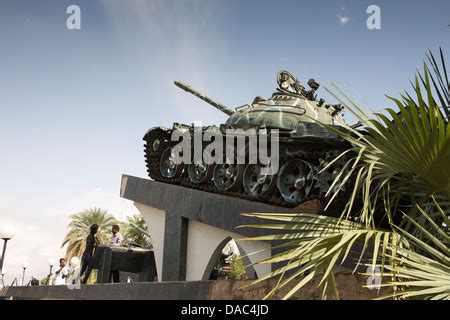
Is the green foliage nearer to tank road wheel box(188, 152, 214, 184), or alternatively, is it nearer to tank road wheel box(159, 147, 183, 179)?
tank road wheel box(159, 147, 183, 179)

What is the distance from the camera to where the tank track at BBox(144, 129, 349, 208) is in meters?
9.59

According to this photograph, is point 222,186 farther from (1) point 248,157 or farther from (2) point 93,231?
(2) point 93,231

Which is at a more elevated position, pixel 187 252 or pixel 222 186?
pixel 222 186

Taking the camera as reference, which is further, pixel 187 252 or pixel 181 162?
pixel 181 162

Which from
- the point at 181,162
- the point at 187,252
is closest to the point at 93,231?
the point at 187,252

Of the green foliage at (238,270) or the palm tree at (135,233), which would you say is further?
the palm tree at (135,233)

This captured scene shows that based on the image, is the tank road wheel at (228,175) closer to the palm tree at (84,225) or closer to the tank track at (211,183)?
the tank track at (211,183)

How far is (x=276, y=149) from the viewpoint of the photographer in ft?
34.7

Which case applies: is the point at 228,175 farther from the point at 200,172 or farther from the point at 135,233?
the point at 135,233

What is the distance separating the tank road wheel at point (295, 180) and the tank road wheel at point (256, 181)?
239mm

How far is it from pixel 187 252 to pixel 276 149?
2.93 m

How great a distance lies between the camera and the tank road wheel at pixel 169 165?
530 inches

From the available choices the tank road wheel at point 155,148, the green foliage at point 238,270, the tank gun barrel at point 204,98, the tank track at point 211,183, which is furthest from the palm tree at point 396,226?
the green foliage at point 238,270
